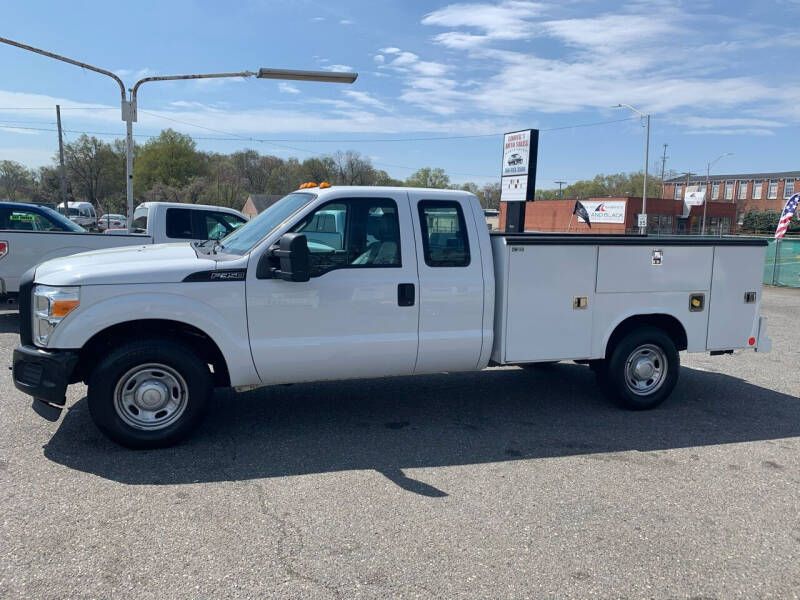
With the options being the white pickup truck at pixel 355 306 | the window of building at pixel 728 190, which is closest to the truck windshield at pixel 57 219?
the white pickup truck at pixel 355 306

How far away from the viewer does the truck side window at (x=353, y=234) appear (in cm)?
525

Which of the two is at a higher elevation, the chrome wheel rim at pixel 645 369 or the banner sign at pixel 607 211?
the banner sign at pixel 607 211

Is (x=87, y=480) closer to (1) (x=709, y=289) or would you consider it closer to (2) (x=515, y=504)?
(2) (x=515, y=504)

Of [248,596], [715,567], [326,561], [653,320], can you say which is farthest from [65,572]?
[653,320]

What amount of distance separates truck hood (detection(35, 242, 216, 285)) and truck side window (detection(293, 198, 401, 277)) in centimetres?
→ 84

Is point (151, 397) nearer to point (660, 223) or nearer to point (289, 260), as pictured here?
point (289, 260)

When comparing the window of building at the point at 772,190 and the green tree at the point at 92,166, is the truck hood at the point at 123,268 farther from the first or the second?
Result: the window of building at the point at 772,190

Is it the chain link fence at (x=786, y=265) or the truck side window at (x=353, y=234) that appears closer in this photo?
the truck side window at (x=353, y=234)

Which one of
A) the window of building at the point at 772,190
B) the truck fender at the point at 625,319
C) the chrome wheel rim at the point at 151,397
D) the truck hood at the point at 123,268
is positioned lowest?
the chrome wheel rim at the point at 151,397

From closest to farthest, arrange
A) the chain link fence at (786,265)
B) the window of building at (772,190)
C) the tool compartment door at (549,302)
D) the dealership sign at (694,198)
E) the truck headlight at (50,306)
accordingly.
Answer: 1. the truck headlight at (50,306)
2. the tool compartment door at (549,302)
3. the chain link fence at (786,265)
4. the dealership sign at (694,198)
5. the window of building at (772,190)

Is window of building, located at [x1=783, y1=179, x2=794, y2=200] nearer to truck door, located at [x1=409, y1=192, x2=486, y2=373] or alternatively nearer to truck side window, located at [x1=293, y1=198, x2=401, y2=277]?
truck door, located at [x1=409, y1=192, x2=486, y2=373]

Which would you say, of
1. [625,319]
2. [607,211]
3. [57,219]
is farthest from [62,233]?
[607,211]

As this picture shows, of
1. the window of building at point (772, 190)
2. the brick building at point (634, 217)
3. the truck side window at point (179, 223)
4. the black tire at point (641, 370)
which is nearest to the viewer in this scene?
the black tire at point (641, 370)

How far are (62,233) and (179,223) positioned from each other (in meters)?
1.82
